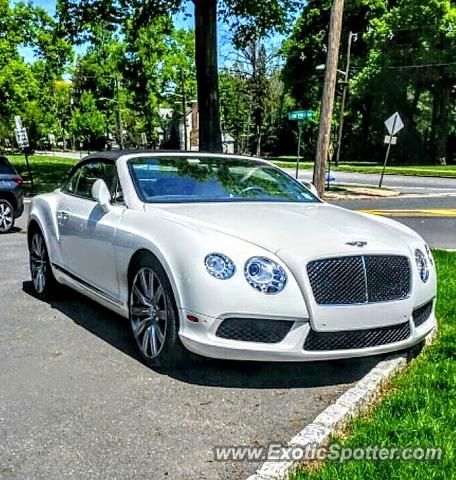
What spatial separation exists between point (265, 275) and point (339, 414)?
0.89 m

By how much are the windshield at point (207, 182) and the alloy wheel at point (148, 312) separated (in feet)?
2.55

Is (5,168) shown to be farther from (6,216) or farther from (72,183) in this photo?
(72,183)

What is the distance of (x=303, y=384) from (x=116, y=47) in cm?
5307

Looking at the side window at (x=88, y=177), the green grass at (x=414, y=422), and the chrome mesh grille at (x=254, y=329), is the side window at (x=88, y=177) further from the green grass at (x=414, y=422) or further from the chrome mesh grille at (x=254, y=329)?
the green grass at (x=414, y=422)

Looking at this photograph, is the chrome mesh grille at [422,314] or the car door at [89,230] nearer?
the chrome mesh grille at [422,314]

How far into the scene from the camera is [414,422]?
335 centimetres

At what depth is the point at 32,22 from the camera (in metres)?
41.7

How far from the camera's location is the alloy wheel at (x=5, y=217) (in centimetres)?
1201

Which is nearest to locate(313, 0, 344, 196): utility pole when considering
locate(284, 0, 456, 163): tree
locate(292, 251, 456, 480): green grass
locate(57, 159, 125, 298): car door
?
locate(57, 159, 125, 298): car door

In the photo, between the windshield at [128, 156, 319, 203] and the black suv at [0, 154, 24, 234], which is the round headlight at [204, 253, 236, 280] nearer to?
the windshield at [128, 156, 319, 203]

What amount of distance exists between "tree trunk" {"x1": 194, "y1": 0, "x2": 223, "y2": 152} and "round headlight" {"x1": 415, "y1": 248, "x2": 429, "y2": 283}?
48.2ft

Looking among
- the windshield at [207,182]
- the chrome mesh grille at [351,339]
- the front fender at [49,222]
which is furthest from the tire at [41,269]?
the chrome mesh grille at [351,339]

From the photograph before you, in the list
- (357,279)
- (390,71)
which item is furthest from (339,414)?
(390,71)

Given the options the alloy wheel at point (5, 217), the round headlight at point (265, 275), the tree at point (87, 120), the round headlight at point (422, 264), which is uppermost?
the round headlight at point (265, 275)
